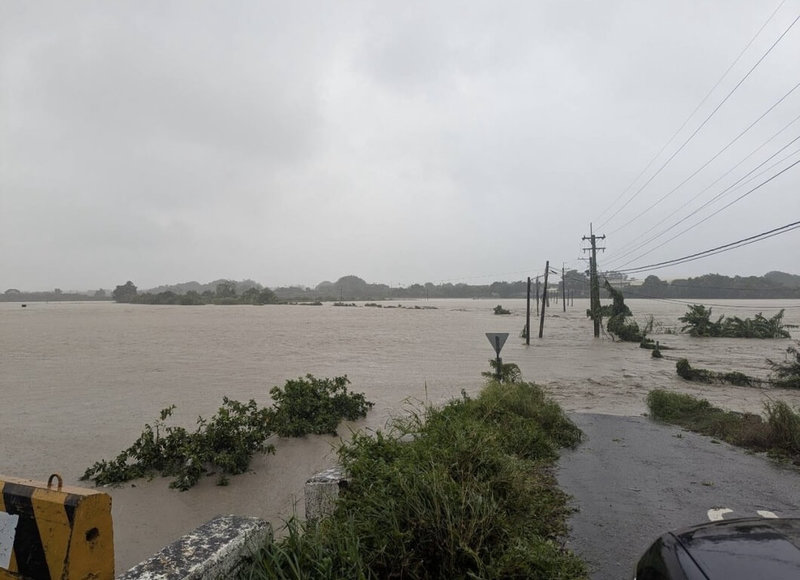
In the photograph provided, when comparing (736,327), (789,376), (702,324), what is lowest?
(789,376)

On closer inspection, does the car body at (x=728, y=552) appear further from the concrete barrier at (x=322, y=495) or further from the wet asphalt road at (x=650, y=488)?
the concrete barrier at (x=322, y=495)

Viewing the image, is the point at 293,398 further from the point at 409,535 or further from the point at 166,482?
the point at 409,535

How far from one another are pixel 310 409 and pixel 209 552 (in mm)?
6860

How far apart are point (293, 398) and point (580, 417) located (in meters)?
6.04

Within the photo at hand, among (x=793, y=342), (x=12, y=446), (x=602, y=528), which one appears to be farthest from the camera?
(x=793, y=342)

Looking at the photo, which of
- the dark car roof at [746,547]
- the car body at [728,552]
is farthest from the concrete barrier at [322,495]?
the dark car roof at [746,547]

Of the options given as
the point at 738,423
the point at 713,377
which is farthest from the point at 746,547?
the point at 713,377

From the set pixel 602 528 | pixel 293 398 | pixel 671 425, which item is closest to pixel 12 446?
pixel 293 398

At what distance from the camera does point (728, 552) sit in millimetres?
2328

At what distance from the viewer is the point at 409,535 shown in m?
3.07

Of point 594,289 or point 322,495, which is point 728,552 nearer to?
point 322,495

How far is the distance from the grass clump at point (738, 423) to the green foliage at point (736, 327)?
26103 millimetres

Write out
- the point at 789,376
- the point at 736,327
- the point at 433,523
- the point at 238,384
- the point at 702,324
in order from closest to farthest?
the point at 433,523 → the point at 789,376 → the point at 238,384 → the point at 736,327 → the point at 702,324

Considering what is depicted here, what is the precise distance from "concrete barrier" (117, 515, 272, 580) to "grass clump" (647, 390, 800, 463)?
7.58 meters
